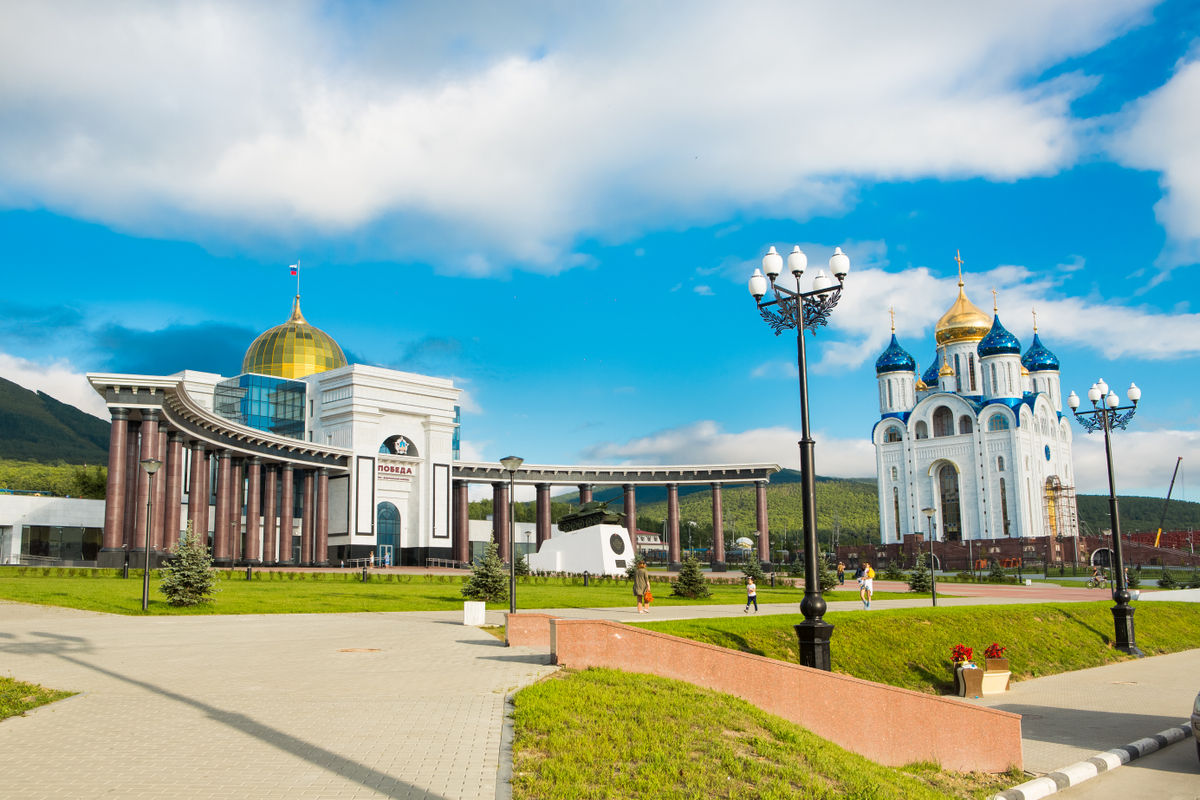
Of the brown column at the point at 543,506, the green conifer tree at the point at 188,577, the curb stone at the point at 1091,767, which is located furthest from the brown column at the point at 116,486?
the curb stone at the point at 1091,767

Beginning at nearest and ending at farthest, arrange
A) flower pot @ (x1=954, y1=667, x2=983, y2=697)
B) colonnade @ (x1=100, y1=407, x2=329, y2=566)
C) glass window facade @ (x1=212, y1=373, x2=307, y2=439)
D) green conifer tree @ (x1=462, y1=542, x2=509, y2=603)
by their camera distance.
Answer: flower pot @ (x1=954, y1=667, x2=983, y2=697), green conifer tree @ (x1=462, y1=542, x2=509, y2=603), colonnade @ (x1=100, y1=407, x2=329, y2=566), glass window facade @ (x1=212, y1=373, x2=307, y2=439)

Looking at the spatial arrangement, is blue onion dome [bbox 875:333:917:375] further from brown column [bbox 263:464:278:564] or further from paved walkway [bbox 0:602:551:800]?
paved walkway [bbox 0:602:551:800]

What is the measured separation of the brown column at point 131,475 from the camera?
44562mm

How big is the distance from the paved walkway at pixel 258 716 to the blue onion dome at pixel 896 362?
80.0m

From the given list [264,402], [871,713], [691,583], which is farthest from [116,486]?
[871,713]

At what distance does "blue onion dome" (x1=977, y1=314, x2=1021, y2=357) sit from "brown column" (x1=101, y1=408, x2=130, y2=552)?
72.6m

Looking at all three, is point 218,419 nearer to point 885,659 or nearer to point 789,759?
point 885,659

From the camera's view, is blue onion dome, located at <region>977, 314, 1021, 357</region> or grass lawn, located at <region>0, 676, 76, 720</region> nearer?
grass lawn, located at <region>0, 676, 76, 720</region>

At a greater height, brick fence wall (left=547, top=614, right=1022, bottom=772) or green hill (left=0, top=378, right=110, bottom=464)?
green hill (left=0, top=378, right=110, bottom=464)

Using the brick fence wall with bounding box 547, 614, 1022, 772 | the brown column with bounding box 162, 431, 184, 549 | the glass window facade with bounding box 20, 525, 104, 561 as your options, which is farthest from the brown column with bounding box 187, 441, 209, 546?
the brick fence wall with bounding box 547, 614, 1022, 772

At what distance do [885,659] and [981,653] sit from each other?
11.9 feet

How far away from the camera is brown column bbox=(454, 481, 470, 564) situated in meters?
71.6

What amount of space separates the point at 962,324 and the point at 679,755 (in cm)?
9122

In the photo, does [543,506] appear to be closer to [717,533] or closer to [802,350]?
[717,533]
